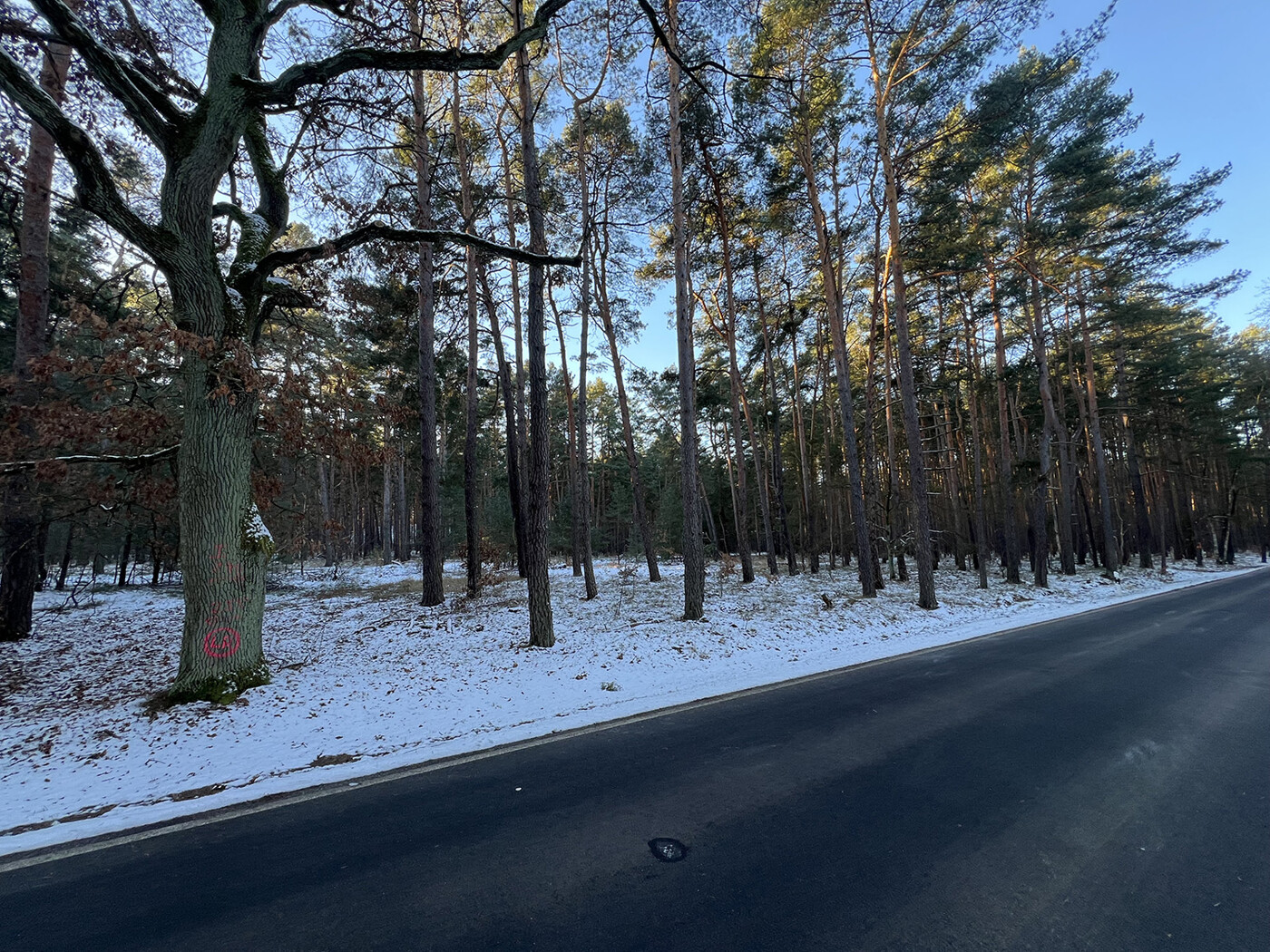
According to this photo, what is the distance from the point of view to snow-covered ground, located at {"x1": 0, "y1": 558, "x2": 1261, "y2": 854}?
12.7 ft

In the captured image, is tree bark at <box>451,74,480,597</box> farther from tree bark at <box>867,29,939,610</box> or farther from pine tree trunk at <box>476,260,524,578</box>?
tree bark at <box>867,29,939,610</box>

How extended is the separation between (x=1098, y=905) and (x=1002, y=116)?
15650mm

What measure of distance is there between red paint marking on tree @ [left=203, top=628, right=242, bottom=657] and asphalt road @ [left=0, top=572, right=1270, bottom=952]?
300 cm

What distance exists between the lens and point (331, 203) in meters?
8.29

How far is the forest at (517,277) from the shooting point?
5.68 meters

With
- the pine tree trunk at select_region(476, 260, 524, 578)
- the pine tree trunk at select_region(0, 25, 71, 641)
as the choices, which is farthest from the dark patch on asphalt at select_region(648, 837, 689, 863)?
the pine tree trunk at select_region(476, 260, 524, 578)

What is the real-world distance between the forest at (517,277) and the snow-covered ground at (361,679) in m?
0.77

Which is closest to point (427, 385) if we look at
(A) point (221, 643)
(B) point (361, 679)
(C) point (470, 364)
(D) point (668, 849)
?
(C) point (470, 364)

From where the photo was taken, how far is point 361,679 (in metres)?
6.37

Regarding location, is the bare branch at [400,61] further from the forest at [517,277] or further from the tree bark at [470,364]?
the tree bark at [470,364]

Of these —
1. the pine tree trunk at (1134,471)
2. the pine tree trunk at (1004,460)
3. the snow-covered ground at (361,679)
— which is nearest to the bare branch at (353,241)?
the snow-covered ground at (361,679)

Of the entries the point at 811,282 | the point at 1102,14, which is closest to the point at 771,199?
the point at 811,282

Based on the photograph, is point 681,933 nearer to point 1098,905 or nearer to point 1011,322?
point 1098,905

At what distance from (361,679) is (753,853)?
18.2 ft
